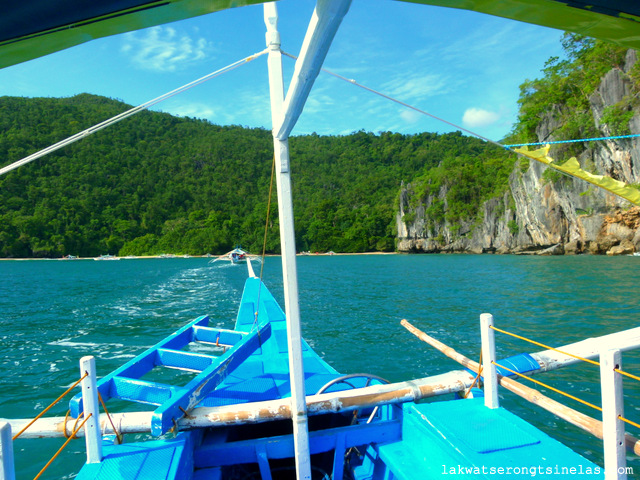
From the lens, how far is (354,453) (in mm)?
3346

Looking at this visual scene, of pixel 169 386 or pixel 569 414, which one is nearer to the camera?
pixel 569 414

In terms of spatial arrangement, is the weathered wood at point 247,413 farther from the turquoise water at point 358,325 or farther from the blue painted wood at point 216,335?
the blue painted wood at point 216,335

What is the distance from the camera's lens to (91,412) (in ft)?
8.38

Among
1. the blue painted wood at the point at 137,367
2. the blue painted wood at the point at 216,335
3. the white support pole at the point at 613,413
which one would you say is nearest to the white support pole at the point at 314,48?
the white support pole at the point at 613,413

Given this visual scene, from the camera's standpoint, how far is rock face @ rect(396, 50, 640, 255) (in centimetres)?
3303

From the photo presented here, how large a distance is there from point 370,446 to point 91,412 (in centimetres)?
Result: 205

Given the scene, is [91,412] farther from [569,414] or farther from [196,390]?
[569,414]

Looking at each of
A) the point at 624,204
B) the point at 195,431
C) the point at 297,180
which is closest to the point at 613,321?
the point at 195,431

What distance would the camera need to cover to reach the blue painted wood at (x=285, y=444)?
2.79 meters

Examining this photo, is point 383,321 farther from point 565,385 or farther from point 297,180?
point 297,180

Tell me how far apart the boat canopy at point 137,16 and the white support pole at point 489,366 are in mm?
2090

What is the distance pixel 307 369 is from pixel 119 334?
9180mm

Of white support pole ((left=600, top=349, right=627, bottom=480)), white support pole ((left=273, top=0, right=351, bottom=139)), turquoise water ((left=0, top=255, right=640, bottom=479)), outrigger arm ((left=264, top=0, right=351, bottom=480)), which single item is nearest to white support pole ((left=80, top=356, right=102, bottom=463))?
outrigger arm ((left=264, top=0, right=351, bottom=480))

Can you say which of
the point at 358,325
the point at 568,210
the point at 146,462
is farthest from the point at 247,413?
the point at 568,210
